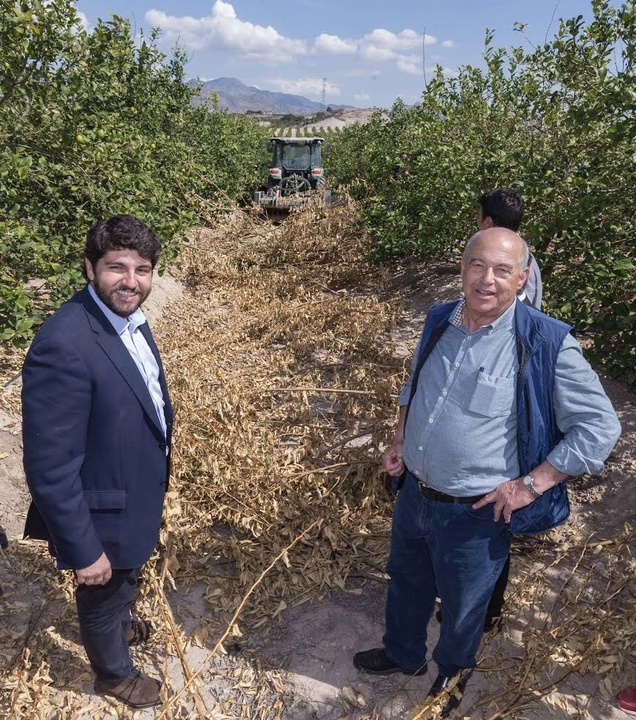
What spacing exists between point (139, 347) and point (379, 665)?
188cm

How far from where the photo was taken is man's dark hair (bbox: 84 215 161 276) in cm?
194

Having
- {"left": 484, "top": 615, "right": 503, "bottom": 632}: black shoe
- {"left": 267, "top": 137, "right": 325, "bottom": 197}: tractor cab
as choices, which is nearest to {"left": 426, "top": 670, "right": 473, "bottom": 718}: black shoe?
{"left": 484, "top": 615, "right": 503, "bottom": 632}: black shoe

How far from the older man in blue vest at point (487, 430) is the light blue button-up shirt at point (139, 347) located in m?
1.01

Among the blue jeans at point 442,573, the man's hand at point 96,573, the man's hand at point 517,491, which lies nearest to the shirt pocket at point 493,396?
the man's hand at point 517,491

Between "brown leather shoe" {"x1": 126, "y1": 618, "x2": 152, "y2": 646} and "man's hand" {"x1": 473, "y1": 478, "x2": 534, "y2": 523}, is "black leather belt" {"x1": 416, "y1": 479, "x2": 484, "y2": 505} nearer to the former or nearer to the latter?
"man's hand" {"x1": 473, "y1": 478, "x2": 534, "y2": 523}

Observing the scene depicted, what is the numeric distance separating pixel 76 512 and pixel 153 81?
1071cm

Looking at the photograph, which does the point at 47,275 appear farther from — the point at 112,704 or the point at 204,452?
the point at 112,704

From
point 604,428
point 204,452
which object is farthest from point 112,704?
point 604,428

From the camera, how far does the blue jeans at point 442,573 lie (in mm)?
2145

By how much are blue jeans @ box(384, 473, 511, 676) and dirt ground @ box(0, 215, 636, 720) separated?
9.8 inches

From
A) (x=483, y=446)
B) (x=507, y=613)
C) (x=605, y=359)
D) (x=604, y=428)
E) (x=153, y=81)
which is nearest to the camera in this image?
(x=604, y=428)

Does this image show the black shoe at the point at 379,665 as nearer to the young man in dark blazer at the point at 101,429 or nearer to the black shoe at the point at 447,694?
the black shoe at the point at 447,694

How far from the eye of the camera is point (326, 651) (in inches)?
112

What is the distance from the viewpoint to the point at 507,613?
295 centimetres
